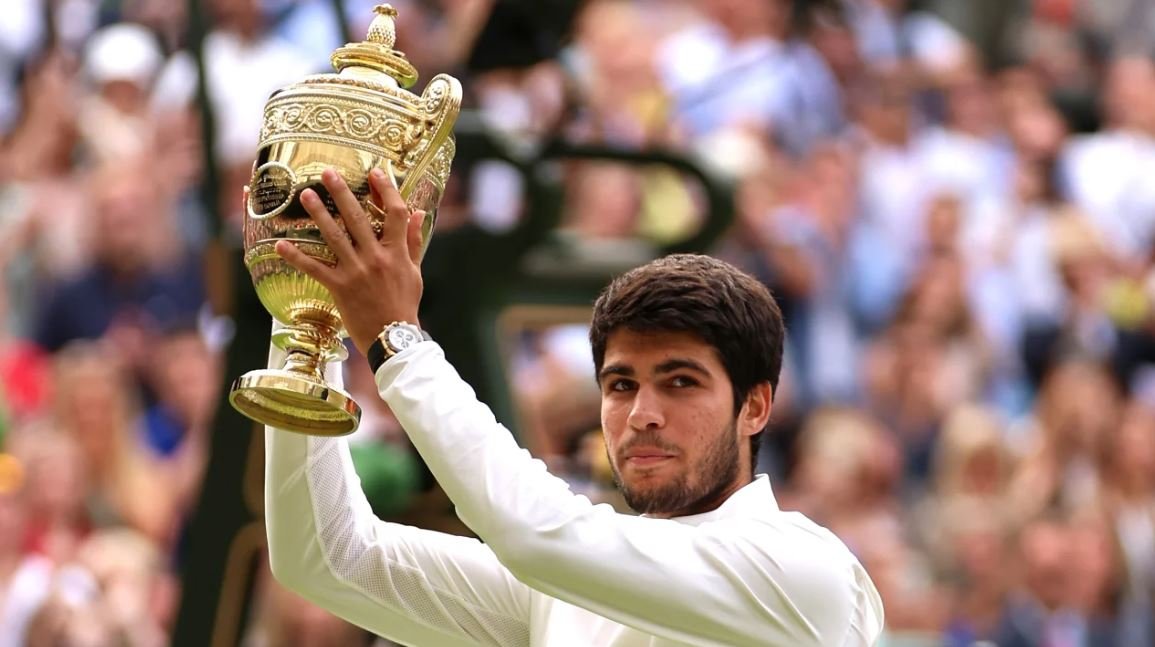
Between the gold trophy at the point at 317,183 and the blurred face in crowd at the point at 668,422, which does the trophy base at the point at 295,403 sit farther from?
the blurred face in crowd at the point at 668,422

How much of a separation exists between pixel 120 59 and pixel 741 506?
19.7 feet

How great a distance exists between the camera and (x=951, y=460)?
31.1ft

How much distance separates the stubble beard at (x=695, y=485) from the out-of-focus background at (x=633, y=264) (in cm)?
260

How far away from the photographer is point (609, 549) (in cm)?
298

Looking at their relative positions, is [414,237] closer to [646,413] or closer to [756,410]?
[646,413]

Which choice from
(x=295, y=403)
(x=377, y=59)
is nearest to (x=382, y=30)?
(x=377, y=59)

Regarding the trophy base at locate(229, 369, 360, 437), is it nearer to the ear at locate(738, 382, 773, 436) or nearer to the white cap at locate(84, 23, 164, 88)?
the ear at locate(738, 382, 773, 436)

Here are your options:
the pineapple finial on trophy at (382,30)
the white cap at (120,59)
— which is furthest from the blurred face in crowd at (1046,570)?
the pineapple finial on trophy at (382,30)

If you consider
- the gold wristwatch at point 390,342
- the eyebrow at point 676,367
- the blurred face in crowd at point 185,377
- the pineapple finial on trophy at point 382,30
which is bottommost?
the gold wristwatch at point 390,342

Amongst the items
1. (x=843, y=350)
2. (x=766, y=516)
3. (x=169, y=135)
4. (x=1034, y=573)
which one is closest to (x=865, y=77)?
(x=843, y=350)

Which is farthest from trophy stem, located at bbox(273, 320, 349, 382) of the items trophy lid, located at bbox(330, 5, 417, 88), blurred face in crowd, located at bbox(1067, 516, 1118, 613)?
blurred face in crowd, located at bbox(1067, 516, 1118, 613)

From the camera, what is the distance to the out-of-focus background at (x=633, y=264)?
6289 millimetres

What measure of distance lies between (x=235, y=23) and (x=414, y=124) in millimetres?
5604

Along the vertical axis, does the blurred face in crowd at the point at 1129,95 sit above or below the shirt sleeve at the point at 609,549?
above
